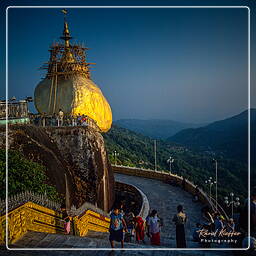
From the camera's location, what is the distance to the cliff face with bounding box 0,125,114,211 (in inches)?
406

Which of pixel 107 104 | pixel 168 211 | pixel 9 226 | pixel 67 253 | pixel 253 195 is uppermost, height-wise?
pixel 107 104

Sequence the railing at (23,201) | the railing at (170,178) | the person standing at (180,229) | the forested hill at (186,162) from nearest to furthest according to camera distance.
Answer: the railing at (23,201) → the person standing at (180,229) → the railing at (170,178) → the forested hill at (186,162)

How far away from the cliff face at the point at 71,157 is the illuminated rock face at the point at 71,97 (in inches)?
151

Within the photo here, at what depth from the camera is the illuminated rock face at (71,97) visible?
52.4 feet

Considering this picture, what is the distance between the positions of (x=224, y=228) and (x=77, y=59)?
45.4 ft

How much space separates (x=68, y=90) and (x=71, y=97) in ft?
1.38

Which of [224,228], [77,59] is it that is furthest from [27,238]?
[77,59]

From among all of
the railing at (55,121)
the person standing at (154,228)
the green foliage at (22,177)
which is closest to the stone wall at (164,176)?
the railing at (55,121)

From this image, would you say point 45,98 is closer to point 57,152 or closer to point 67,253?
point 57,152

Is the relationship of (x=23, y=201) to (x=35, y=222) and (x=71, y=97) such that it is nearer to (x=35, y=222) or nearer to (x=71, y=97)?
(x=35, y=222)

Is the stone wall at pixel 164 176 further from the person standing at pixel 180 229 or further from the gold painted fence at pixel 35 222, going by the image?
the person standing at pixel 180 229

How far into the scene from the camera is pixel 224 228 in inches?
257

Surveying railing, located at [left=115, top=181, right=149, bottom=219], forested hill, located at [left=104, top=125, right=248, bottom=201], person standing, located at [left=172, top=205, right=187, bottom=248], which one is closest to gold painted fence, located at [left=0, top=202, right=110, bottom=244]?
person standing, located at [left=172, top=205, right=187, bottom=248]

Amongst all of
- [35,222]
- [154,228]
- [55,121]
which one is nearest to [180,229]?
[154,228]
